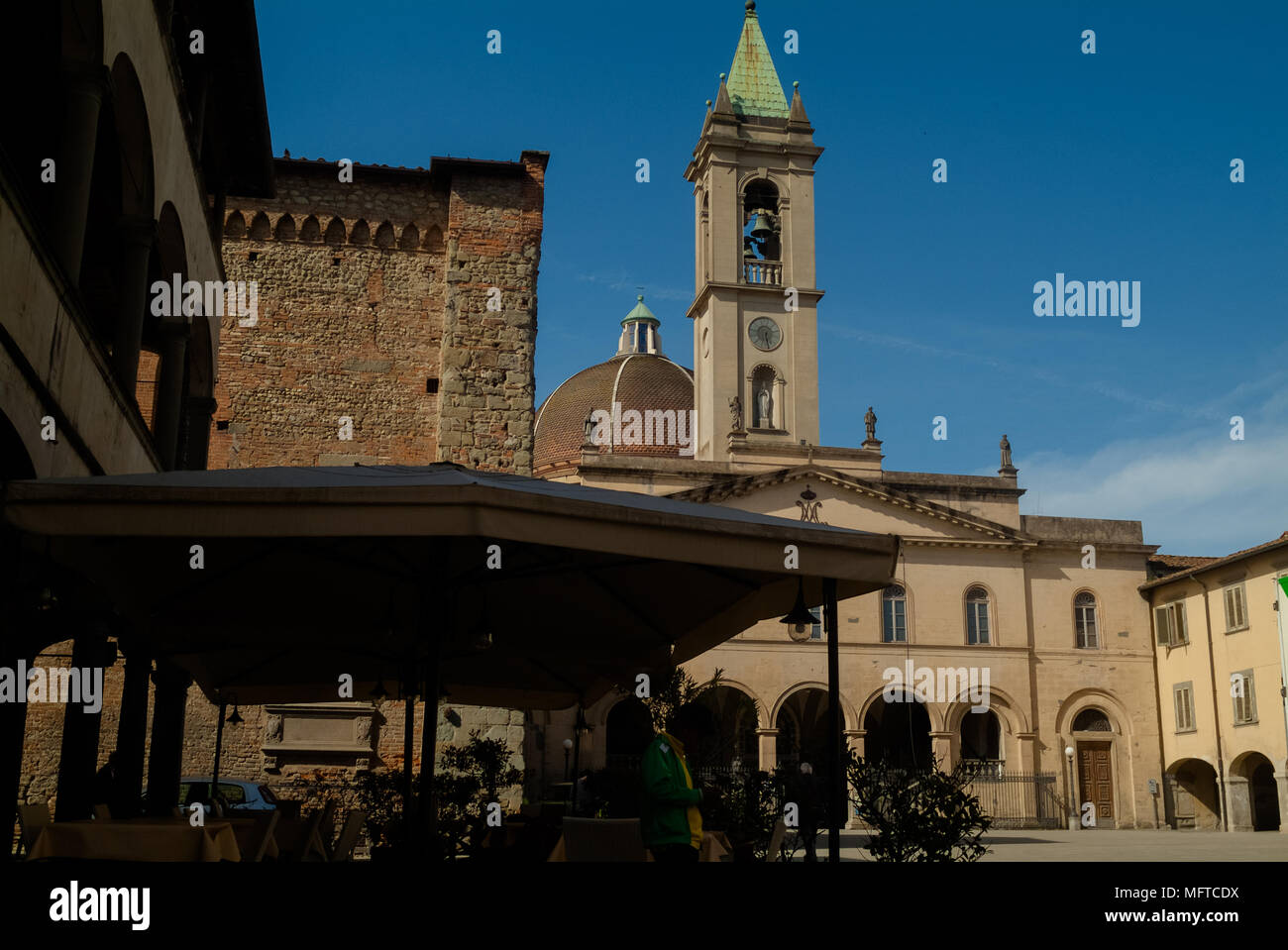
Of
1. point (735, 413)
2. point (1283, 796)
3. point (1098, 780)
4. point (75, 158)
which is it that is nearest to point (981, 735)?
point (1098, 780)

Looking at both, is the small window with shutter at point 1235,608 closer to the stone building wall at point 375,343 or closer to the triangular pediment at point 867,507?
the triangular pediment at point 867,507

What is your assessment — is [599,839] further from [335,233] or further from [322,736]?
[335,233]

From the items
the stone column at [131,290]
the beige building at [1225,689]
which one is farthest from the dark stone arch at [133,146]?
the beige building at [1225,689]

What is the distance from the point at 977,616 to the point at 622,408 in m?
26.7

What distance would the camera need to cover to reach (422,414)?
18.6 meters

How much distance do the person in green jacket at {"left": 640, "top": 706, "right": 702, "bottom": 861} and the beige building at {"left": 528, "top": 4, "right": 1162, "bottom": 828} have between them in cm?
2901

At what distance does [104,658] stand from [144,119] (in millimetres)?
4339

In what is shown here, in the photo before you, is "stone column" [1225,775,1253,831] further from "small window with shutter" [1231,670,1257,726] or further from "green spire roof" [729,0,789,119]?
"green spire roof" [729,0,789,119]

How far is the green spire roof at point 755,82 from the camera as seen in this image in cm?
4576

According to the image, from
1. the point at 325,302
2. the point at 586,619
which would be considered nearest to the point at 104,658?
the point at 586,619

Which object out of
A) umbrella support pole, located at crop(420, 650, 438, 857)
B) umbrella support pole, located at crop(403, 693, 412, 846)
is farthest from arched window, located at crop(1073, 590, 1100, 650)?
umbrella support pole, located at crop(420, 650, 438, 857)

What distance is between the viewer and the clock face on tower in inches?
1702
